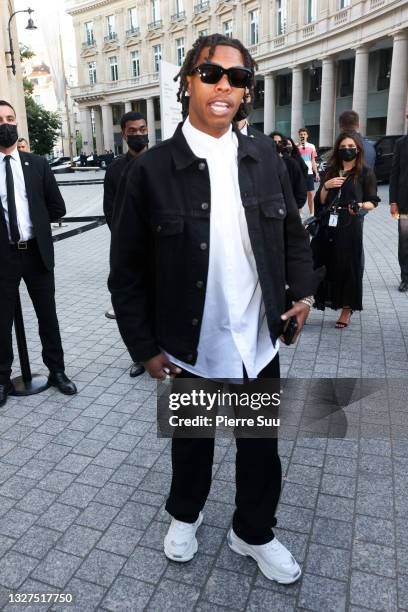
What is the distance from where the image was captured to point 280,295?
2.12 m

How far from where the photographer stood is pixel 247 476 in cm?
224

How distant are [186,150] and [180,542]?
177cm

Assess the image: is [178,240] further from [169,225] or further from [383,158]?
[383,158]

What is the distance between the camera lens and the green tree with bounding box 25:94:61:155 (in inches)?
1730

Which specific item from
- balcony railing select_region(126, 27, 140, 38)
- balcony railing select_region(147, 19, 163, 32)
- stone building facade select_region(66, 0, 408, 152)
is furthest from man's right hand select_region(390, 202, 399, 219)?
balcony railing select_region(126, 27, 140, 38)

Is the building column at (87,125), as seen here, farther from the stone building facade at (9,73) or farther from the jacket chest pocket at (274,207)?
Result: the jacket chest pocket at (274,207)

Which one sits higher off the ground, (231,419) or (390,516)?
(231,419)

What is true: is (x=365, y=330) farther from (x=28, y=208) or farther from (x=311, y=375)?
(x=28, y=208)

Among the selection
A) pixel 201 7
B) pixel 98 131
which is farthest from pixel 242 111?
pixel 98 131

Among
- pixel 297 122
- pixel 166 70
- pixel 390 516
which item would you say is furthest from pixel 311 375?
pixel 297 122

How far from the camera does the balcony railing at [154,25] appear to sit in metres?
52.1

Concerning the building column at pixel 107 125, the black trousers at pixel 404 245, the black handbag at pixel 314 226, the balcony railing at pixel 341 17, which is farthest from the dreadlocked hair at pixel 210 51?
the building column at pixel 107 125

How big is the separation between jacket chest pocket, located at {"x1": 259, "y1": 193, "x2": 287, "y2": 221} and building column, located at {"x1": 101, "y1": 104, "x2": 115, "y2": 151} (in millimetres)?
61262

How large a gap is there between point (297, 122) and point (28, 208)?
34.3m
